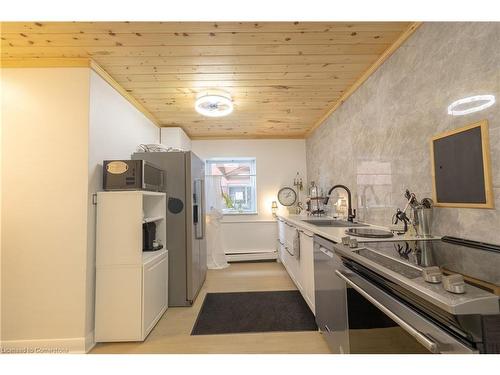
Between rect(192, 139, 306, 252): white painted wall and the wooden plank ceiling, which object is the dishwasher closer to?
the wooden plank ceiling

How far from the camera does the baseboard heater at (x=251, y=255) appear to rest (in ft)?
14.0

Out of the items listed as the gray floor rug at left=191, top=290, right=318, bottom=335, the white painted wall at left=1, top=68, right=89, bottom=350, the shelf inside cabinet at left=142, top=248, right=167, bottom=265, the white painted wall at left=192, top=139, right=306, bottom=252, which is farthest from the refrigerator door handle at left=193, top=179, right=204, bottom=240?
the white painted wall at left=192, top=139, right=306, bottom=252

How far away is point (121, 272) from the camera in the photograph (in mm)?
1910

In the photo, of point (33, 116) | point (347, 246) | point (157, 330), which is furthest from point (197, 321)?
point (33, 116)

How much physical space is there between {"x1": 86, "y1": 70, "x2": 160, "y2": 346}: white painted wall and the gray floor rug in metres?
1.05

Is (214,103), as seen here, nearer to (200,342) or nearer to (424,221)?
(424,221)

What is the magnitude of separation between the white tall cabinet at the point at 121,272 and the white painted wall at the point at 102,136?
0.05 m

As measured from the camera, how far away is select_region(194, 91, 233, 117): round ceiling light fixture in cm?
254

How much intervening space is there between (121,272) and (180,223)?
0.84 metres

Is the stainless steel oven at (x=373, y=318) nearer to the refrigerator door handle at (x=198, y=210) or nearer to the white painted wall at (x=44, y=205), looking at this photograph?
the refrigerator door handle at (x=198, y=210)

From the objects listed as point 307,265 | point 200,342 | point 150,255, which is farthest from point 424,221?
point 150,255
